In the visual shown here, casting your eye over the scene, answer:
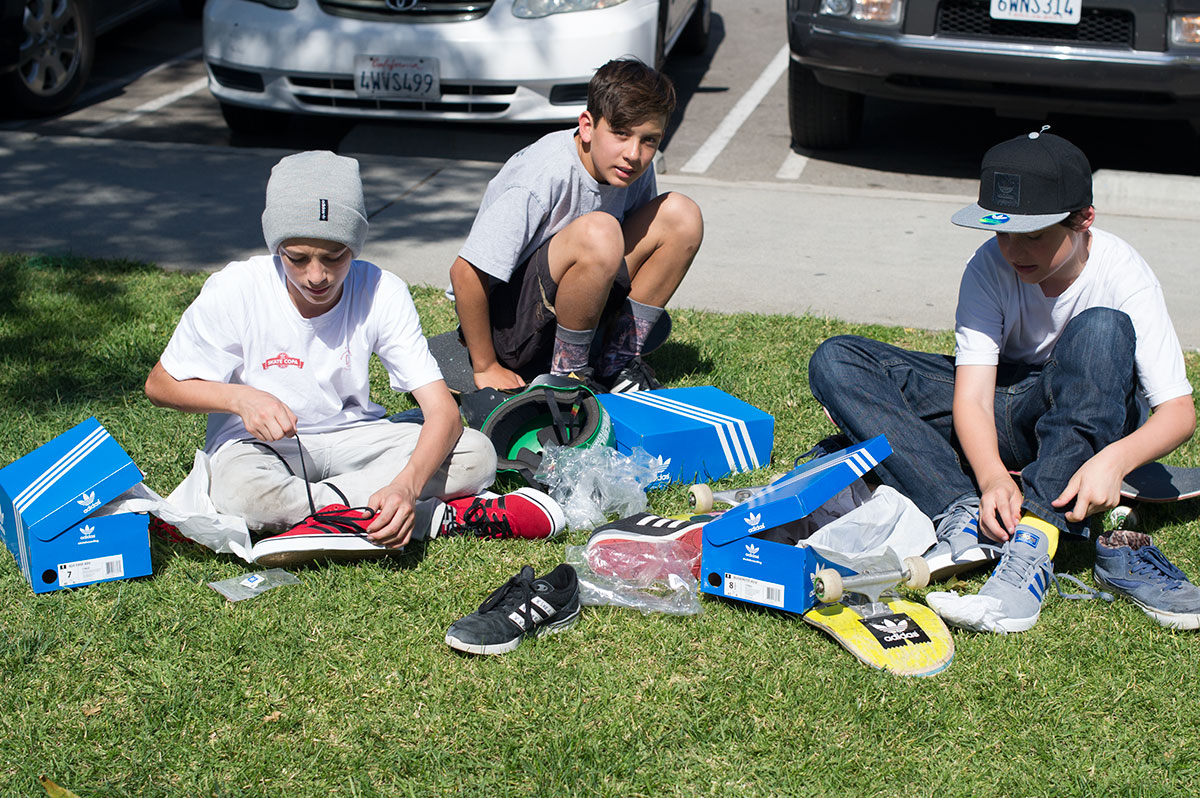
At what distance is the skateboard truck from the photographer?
2729 mm

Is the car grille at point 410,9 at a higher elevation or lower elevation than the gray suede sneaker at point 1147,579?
higher

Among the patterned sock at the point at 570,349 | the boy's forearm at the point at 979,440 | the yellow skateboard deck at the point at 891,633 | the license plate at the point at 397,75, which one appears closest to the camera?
the yellow skateboard deck at the point at 891,633

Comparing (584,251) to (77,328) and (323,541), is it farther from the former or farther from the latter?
(77,328)

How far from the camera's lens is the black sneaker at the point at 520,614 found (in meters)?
2.67

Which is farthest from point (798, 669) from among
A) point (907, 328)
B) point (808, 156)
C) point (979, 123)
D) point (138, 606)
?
point (979, 123)

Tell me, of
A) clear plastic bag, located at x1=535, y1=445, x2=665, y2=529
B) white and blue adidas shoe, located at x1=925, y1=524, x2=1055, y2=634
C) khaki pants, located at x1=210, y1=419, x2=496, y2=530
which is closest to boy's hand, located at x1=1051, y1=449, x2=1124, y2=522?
white and blue adidas shoe, located at x1=925, y1=524, x2=1055, y2=634

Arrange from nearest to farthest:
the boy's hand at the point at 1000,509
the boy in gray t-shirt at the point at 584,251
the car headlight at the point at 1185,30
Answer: the boy's hand at the point at 1000,509 < the boy in gray t-shirt at the point at 584,251 < the car headlight at the point at 1185,30

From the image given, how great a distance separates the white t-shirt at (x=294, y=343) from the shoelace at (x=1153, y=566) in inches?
71.0

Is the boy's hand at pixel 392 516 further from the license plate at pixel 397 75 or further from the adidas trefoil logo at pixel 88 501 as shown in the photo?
the license plate at pixel 397 75

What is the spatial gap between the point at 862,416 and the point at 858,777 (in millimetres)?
1259

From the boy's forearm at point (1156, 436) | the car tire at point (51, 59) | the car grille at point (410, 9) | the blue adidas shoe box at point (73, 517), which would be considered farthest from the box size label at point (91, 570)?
the car tire at point (51, 59)

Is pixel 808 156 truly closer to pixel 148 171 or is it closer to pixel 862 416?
pixel 148 171

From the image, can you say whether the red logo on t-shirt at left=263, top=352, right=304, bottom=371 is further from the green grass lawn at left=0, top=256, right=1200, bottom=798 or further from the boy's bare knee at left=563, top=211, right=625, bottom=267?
the boy's bare knee at left=563, top=211, right=625, bottom=267

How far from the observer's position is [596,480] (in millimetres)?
3395
